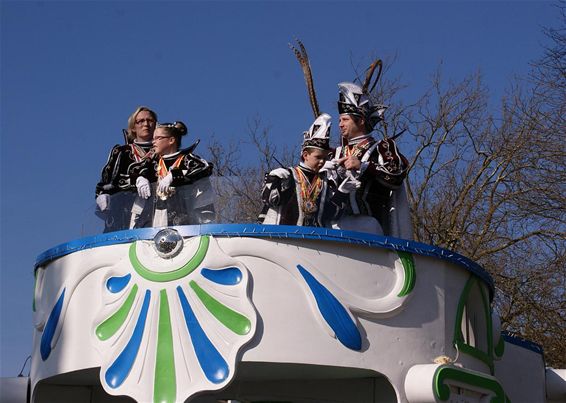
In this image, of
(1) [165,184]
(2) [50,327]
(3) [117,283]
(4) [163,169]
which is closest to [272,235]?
(1) [165,184]

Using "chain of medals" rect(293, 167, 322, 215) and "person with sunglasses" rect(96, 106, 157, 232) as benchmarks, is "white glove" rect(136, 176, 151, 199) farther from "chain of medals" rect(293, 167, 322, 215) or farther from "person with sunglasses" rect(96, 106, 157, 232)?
"chain of medals" rect(293, 167, 322, 215)

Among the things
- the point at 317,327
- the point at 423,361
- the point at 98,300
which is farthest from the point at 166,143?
the point at 423,361

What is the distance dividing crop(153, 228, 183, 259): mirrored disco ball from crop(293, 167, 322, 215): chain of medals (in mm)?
1445

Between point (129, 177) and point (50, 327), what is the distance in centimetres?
185

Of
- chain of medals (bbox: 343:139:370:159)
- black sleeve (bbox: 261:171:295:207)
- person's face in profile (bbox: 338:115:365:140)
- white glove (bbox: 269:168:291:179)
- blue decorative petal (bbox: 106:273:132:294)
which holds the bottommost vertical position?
blue decorative petal (bbox: 106:273:132:294)

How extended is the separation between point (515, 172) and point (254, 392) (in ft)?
38.7

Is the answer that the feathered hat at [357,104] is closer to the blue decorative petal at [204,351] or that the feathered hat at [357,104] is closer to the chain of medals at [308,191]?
the chain of medals at [308,191]

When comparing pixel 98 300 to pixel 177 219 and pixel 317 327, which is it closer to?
pixel 177 219

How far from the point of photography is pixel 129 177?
1304cm

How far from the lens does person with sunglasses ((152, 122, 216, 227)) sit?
12188 millimetres

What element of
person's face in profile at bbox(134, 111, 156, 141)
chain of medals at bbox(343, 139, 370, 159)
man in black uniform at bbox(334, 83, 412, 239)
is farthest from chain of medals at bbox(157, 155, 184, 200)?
chain of medals at bbox(343, 139, 370, 159)

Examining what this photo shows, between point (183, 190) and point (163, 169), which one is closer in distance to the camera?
point (183, 190)

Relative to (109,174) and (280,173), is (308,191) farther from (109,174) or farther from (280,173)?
(109,174)

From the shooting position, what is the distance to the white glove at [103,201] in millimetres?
12953
